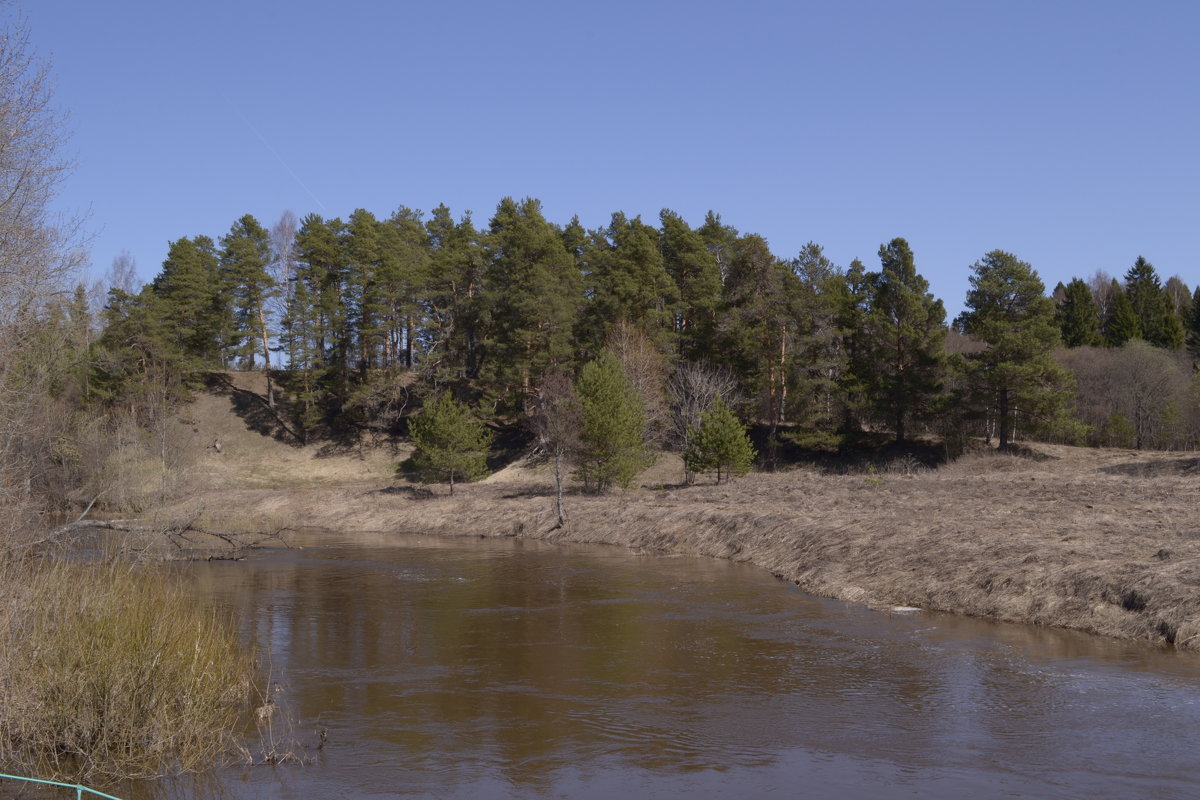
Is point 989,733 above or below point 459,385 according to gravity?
below

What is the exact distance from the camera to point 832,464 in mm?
53750

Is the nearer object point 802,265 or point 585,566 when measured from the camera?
point 585,566

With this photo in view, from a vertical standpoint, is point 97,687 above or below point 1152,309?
below

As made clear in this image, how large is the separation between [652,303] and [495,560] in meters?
30.0

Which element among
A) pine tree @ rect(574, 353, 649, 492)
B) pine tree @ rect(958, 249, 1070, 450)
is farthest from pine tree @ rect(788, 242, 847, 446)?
pine tree @ rect(574, 353, 649, 492)

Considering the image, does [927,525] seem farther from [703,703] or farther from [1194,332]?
[1194,332]

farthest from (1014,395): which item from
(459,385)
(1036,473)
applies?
(459,385)

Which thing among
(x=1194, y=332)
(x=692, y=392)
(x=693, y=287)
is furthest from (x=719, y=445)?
(x=1194, y=332)

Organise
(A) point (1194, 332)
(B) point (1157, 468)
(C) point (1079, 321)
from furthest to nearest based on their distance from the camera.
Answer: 1. (C) point (1079, 321)
2. (A) point (1194, 332)
3. (B) point (1157, 468)

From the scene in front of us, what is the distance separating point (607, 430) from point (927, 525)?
61.9 feet

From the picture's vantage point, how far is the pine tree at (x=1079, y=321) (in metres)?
70.8

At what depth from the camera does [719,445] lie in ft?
146

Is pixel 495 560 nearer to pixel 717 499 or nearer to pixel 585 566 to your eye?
pixel 585 566

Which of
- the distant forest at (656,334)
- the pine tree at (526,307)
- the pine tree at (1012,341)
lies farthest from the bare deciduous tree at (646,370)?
the pine tree at (1012,341)
